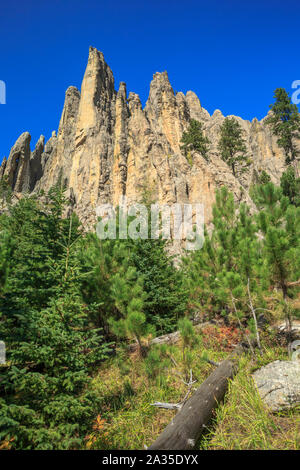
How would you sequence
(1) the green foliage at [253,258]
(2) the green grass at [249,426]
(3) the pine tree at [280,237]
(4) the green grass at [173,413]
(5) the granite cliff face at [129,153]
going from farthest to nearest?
(5) the granite cliff face at [129,153] → (1) the green foliage at [253,258] → (3) the pine tree at [280,237] → (4) the green grass at [173,413] → (2) the green grass at [249,426]

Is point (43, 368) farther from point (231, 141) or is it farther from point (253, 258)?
point (231, 141)

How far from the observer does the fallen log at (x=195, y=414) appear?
2.66m

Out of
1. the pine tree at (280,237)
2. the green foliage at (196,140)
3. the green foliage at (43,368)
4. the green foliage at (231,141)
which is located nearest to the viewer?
the green foliage at (43,368)

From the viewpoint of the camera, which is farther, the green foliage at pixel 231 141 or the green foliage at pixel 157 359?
the green foliage at pixel 231 141

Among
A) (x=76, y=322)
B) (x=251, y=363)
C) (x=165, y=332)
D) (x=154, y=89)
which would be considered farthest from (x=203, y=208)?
(x=154, y=89)

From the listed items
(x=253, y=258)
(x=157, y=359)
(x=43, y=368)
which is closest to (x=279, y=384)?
(x=157, y=359)

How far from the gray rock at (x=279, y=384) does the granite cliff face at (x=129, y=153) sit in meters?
20.3

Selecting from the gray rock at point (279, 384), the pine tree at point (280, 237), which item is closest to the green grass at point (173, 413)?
the gray rock at point (279, 384)

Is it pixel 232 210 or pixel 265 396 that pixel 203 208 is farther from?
pixel 265 396

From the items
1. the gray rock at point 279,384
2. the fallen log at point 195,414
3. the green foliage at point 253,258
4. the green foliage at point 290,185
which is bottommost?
the fallen log at point 195,414

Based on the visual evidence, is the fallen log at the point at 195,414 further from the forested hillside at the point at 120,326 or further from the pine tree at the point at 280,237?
the pine tree at the point at 280,237

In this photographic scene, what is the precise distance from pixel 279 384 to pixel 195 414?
1.51 meters
